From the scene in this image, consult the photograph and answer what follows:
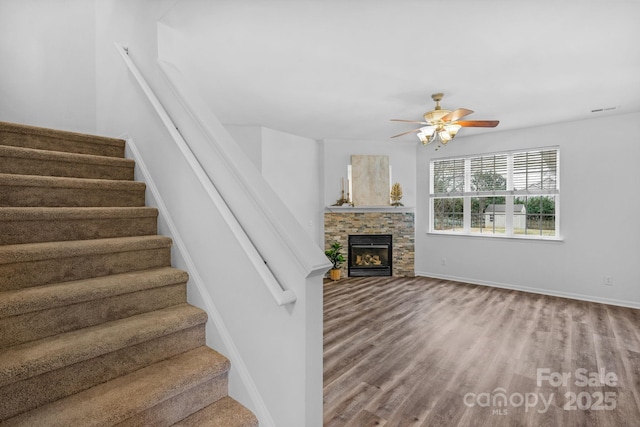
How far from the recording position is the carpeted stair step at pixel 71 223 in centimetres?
153

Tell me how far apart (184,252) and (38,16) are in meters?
3.27

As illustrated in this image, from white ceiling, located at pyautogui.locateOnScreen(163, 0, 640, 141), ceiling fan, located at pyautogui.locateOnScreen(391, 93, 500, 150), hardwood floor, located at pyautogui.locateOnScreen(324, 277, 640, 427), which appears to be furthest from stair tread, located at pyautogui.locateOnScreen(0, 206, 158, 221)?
ceiling fan, located at pyautogui.locateOnScreen(391, 93, 500, 150)

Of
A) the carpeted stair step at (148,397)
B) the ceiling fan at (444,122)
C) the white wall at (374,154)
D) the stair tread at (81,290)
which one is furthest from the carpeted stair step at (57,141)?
the white wall at (374,154)

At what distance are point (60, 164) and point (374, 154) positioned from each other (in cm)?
512

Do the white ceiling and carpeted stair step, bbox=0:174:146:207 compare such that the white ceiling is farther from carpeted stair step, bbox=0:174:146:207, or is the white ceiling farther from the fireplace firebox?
the fireplace firebox

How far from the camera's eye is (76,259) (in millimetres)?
1560

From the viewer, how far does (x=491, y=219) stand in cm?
561

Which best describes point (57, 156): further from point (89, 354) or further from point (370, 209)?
point (370, 209)

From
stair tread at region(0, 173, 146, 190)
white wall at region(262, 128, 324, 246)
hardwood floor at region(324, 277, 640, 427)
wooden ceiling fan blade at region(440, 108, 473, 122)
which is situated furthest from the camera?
white wall at region(262, 128, 324, 246)

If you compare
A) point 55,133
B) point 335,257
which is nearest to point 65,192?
point 55,133

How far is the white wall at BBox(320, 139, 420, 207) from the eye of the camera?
6.21 m

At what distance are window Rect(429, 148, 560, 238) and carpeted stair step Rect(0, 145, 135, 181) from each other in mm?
5353

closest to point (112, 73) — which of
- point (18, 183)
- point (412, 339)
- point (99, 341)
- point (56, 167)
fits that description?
point (56, 167)

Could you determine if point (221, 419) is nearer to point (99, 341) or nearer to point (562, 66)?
point (99, 341)
